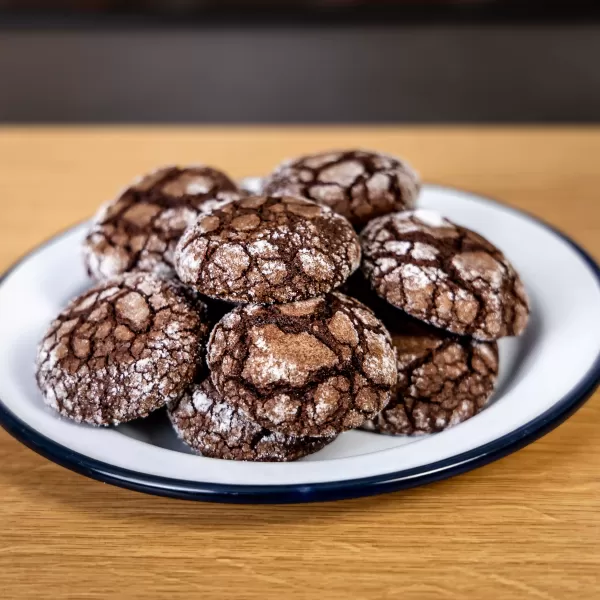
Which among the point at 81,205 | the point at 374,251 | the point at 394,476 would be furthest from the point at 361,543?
the point at 81,205

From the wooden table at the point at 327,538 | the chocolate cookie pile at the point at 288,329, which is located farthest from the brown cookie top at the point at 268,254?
the wooden table at the point at 327,538

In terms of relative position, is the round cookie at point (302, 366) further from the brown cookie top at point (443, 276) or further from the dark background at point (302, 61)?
the dark background at point (302, 61)

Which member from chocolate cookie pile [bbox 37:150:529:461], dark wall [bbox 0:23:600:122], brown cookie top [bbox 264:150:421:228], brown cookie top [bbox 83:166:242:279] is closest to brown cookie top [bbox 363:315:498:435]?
chocolate cookie pile [bbox 37:150:529:461]

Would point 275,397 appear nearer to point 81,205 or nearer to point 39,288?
point 39,288

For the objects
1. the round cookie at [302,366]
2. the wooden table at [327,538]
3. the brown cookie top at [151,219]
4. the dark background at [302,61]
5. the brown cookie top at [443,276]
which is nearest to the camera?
the wooden table at [327,538]

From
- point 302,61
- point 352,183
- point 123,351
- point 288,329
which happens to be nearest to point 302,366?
point 288,329

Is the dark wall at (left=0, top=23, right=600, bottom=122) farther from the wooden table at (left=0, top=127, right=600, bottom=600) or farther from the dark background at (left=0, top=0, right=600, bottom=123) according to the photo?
the wooden table at (left=0, top=127, right=600, bottom=600)

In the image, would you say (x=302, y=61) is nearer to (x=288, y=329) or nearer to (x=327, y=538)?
(x=288, y=329)

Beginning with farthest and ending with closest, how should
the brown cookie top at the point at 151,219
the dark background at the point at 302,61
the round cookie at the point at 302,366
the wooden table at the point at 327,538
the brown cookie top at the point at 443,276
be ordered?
the dark background at the point at 302,61
the brown cookie top at the point at 151,219
the brown cookie top at the point at 443,276
the round cookie at the point at 302,366
the wooden table at the point at 327,538
